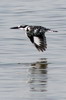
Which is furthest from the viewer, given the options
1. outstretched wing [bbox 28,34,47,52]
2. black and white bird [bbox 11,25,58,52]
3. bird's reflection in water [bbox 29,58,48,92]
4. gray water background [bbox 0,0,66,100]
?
outstretched wing [bbox 28,34,47,52]

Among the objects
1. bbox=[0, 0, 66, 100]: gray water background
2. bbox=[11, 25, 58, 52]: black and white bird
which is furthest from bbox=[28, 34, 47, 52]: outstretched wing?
bbox=[0, 0, 66, 100]: gray water background

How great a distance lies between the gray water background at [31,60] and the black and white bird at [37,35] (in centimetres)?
27

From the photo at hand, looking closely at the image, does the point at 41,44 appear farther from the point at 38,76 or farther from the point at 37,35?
the point at 38,76

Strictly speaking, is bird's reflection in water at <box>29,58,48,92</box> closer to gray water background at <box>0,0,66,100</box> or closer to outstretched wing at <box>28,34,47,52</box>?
gray water background at <box>0,0,66,100</box>

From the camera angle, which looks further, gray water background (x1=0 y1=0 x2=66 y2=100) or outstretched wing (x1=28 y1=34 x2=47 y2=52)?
outstretched wing (x1=28 y1=34 x2=47 y2=52)

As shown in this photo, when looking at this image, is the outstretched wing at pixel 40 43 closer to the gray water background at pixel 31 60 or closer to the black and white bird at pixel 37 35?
the black and white bird at pixel 37 35

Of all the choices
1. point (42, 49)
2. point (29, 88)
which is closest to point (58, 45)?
point (42, 49)

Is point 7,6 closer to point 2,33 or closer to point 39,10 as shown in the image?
point 39,10

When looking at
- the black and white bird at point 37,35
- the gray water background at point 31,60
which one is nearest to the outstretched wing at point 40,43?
the black and white bird at point 37,35

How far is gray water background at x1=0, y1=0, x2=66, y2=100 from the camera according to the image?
902 centimetres

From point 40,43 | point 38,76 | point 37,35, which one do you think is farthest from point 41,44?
point 38,76

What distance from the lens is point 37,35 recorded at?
1159 centimetres

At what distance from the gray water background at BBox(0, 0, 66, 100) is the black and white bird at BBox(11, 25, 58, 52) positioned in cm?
27

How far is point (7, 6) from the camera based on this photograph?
20031 millimetres
